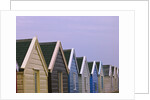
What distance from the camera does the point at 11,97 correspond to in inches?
466

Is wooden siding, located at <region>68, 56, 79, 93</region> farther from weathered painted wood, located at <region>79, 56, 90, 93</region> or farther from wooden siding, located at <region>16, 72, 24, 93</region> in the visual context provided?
wooden siding, located at <region>16, 72, 24, 93</region>

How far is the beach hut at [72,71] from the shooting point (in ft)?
48.6

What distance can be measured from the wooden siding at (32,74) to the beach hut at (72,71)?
165cm

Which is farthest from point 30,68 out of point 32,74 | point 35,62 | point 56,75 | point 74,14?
point 74,14

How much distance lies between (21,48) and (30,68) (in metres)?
0.70

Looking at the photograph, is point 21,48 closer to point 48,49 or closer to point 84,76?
point 48,49

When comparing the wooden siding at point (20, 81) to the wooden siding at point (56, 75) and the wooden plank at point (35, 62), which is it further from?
the wooden siding at point (56, 75)

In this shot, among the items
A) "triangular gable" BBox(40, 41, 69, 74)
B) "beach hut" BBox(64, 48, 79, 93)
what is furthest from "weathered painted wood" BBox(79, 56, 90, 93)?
"triangular gable" BBox(40, 41, 69, 74)

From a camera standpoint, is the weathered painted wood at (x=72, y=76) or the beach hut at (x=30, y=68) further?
the weathered painted wood at (x=72, y=76)

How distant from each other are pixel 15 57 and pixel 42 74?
154 cm

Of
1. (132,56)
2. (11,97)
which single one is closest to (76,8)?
(132,56)

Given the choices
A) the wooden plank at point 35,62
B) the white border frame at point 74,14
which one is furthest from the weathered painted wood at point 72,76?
the white border frame at point 74,14

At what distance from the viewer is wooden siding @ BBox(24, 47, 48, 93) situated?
1211 centimetres

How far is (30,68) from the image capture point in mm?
12383
